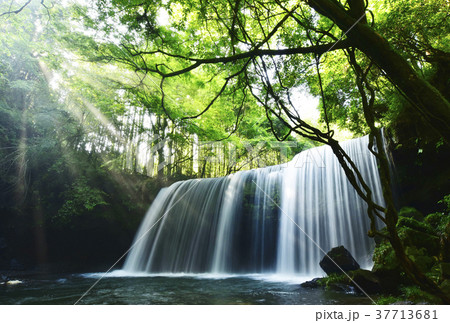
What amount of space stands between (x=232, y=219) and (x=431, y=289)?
9.75 meters

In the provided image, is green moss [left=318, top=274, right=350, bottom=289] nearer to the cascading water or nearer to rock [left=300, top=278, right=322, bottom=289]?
rock [left=300, top=278, right=322, bottom=289]

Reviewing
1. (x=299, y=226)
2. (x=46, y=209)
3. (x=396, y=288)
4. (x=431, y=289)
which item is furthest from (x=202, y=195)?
(x=431, y=289)

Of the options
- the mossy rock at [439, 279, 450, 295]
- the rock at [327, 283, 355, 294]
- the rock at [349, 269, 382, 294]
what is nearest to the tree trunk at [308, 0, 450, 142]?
the mossy rock at [439, 279, 450, 295]

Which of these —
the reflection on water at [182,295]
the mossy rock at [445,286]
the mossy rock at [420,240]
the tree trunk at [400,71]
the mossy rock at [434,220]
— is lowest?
the reflection on water at [182,295]

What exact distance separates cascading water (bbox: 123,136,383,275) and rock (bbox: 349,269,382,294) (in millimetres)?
2792

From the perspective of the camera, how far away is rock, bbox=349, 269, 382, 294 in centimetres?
434

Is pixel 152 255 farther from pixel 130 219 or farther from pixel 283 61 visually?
pixel 283 61

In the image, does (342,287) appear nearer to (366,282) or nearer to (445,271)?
(366,282)

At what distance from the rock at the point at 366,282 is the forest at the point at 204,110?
11 cm

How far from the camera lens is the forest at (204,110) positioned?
5.44 feet

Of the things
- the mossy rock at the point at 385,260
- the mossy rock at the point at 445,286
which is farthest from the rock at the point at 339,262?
the mossy rock at the point at 445,286

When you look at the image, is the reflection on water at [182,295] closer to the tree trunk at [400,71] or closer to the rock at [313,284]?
the rock at [313,284]

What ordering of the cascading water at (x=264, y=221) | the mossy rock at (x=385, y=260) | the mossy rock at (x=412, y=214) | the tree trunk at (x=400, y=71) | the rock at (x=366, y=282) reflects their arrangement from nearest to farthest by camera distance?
the tree trunk at (x=400, y=71), the rock at (x=366, y=282), the mossy rock at (x=385, y=260), the mossy rock at (x=412, y=214), the cascading water at (x=264, y=221)

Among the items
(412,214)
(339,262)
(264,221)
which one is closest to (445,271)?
(339,262)
